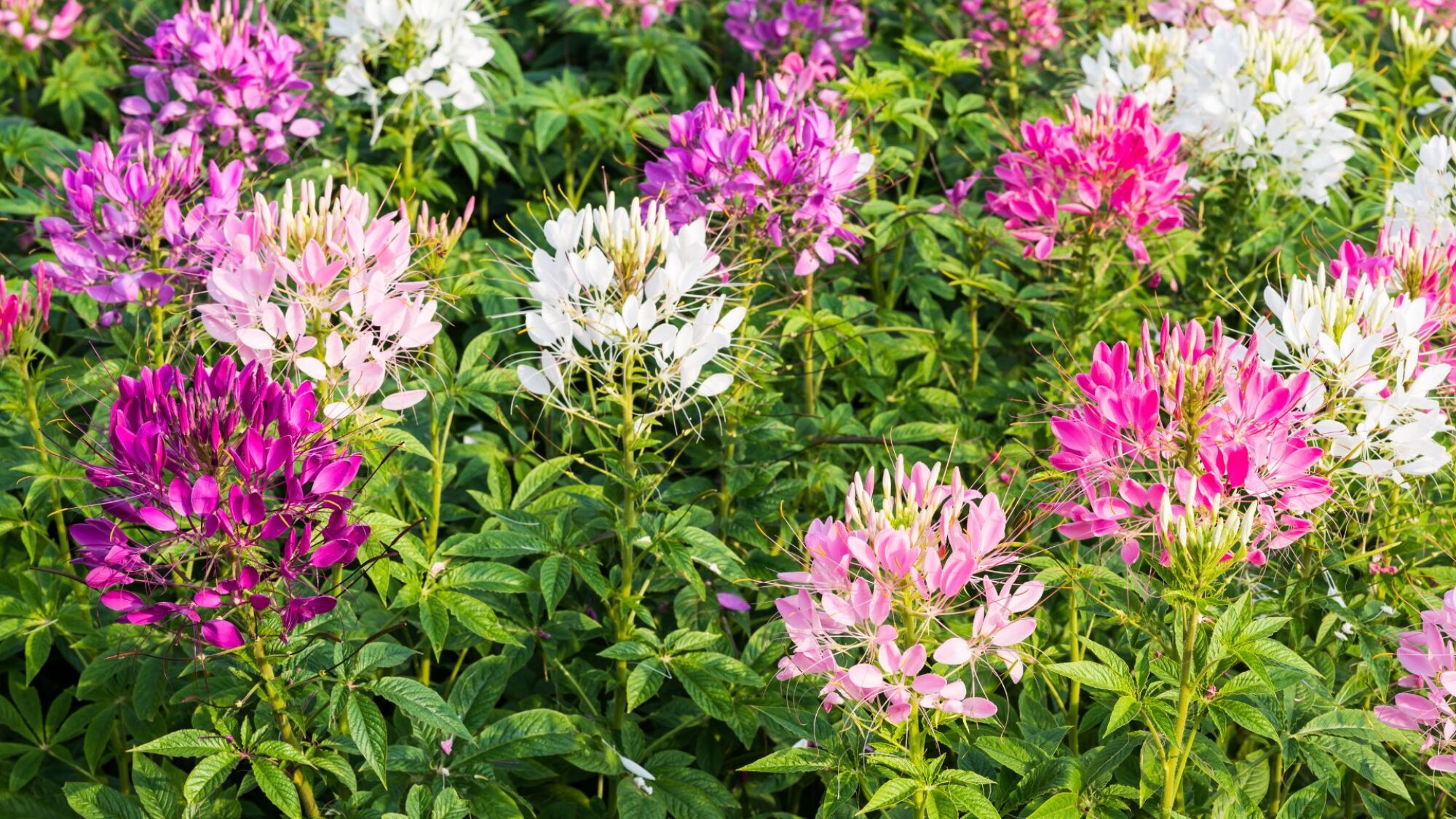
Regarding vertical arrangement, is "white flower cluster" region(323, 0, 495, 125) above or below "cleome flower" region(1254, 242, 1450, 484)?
above

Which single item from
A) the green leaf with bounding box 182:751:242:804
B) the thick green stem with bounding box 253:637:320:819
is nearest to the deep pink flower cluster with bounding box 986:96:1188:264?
the thick green stem with bounding box 253:637:320:819

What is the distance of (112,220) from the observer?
2.82 m

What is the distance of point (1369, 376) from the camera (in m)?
2.31

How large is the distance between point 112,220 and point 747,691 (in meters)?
1.68

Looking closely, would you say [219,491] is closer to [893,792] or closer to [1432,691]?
[893,792]

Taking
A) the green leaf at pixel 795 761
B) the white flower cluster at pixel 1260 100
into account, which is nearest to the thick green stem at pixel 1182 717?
the green leaf at pixel 795 761

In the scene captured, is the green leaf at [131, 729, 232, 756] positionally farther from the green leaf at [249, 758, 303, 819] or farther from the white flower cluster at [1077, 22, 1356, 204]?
the white flower cluster at [1077, 22, 1356, 204]

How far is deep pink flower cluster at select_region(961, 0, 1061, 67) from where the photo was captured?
451 cm

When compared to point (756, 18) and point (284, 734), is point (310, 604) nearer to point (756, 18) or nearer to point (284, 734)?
point (284, 734)

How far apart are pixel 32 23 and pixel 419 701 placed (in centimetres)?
377

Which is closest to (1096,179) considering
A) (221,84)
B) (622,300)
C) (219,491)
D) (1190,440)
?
(1190,440)

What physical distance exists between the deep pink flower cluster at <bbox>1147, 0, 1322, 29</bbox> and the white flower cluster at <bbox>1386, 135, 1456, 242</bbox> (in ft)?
3.89

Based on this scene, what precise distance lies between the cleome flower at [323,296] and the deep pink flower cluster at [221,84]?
1.39 m

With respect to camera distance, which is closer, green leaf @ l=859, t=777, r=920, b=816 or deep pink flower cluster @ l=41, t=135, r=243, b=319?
green leaf @ l=859, t=777, r=920, b=816
